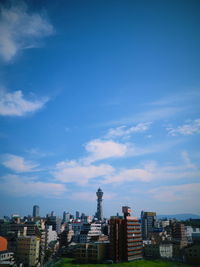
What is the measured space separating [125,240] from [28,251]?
37.1m

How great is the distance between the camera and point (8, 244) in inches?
3615

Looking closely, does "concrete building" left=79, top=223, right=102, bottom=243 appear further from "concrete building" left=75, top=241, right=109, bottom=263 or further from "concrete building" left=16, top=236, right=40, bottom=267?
"concrete building" left=16, top=236, right=40, bottom=267

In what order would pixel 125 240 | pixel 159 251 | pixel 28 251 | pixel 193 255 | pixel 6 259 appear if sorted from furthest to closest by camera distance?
1. pixel 159 251
2. pixel 125 240
3. pixel 193 255
4. pixel 28 251
5. pixel 6 259

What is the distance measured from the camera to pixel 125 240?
8888cm

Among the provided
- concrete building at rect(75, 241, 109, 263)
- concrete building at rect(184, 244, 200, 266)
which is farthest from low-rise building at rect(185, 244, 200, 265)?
concrete building at rect(75, 241, 109, 263)

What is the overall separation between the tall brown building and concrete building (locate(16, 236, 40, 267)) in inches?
1139

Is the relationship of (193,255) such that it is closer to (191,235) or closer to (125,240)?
(125,240)

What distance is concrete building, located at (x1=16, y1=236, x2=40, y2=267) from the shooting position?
82.7 meters

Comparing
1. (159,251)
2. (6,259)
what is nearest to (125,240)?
(159,251)

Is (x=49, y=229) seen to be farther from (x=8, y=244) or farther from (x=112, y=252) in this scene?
(x=112, y=252)

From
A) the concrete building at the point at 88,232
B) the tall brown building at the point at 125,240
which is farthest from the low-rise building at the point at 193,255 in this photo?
the concrete building at the point at 88,232

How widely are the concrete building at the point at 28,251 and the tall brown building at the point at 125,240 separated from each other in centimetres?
2894

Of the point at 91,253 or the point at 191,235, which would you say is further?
the point at 191,235

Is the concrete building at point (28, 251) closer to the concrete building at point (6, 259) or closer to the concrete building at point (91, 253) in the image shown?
the concrete building at point (6, 259)
